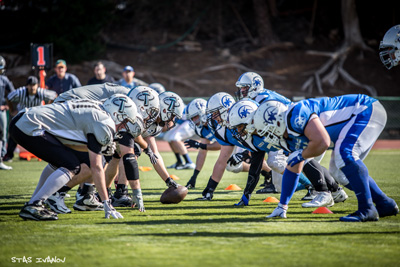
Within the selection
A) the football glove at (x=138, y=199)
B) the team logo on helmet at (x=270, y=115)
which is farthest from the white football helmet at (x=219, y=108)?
the team logo on helmet at (x=270, y=115)

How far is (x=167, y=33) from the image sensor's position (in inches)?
1115

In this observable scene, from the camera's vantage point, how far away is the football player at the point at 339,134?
5668 millimetres

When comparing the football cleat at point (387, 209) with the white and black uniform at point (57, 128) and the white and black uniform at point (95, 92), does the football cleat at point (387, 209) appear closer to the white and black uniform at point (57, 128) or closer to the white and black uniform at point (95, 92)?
the white and black uniform at point (57, 128)

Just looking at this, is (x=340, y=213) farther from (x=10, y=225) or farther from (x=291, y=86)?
(x=291, y=86)

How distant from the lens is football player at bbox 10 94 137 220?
233 inches

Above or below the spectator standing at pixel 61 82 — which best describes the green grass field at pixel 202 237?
below

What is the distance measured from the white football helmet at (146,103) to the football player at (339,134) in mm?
1801

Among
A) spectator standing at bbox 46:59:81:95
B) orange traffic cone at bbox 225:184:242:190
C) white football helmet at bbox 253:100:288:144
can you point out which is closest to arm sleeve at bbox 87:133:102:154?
white football helmet at bbox 253:100:288:144

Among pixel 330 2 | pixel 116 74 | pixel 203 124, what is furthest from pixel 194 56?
pixel 203 124

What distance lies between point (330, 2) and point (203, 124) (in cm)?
2039

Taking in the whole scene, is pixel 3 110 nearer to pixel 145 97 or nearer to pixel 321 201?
pixel 145 97

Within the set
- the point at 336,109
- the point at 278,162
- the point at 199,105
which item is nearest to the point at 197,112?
the point at 199,105

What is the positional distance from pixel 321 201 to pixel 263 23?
2058 centimetres

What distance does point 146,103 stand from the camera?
7141 millimetres
